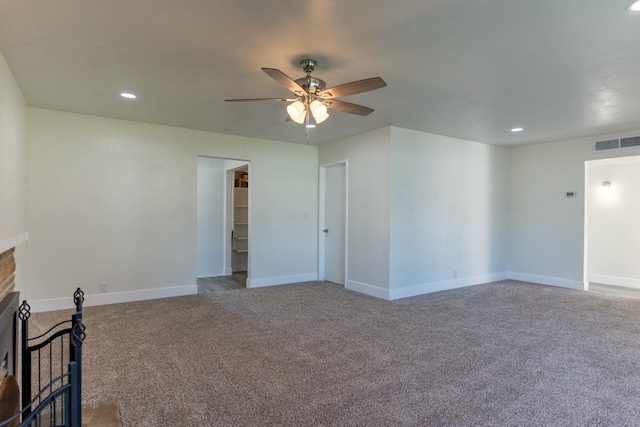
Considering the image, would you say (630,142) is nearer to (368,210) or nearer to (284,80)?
(368,210)

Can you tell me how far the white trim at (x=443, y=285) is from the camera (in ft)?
17.2

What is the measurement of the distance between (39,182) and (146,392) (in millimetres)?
3422

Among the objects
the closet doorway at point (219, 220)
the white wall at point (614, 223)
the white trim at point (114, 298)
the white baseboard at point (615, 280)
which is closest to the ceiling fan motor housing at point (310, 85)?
the white trim at point (114, 298)

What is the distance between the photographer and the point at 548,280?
6367mm

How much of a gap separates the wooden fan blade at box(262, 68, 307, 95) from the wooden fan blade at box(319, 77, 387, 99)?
19 cm

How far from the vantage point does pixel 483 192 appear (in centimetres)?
648

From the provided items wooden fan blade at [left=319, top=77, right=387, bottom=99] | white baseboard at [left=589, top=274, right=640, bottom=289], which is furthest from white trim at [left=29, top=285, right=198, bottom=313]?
white baseboard at [left=589, top=274, right=640, bottom=289]

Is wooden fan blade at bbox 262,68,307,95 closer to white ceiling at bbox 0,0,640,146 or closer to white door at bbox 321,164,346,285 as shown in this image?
white ceiling at bbox 0,0,640,146

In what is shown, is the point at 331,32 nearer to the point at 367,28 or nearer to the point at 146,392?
the point at 367,28

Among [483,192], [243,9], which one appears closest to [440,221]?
[483,192]

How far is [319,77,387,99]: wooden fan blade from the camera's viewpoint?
2.54 m

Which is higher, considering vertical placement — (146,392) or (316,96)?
(316,96)

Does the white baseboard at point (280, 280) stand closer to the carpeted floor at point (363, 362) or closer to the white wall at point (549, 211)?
the carpeted floor at point (363, 362)

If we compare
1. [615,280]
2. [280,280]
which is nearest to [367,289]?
[280,280]
